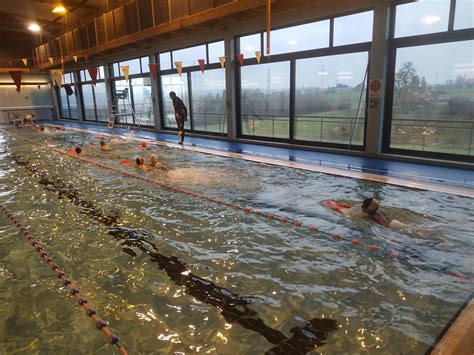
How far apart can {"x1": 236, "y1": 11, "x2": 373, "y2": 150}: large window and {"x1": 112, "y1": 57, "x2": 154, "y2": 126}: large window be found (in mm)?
5904

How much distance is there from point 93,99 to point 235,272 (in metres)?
19.1

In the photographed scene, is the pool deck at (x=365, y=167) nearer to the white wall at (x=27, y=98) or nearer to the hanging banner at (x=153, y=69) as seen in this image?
the hanging banner at (x=153, y=69)

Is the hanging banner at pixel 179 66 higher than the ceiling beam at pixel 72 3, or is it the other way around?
the ceiling beam at pixel 72 3

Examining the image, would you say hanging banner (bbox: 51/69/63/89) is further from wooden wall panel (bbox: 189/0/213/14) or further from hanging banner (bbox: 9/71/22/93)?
wooden wall panel (bbox: 189/0/213/14)

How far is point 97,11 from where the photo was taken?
14.6 meters

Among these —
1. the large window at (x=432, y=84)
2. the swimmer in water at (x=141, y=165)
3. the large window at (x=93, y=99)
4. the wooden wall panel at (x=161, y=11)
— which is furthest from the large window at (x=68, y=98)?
the large window at (x=432, y=84)

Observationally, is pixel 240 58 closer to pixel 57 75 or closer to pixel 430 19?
pixel 430 19

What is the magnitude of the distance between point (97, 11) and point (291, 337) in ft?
53.4

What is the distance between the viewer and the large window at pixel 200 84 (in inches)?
426

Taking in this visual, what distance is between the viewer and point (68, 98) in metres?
21.5

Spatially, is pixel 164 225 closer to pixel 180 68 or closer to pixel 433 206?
pixel 433 206

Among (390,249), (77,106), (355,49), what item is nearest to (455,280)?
(390,249)

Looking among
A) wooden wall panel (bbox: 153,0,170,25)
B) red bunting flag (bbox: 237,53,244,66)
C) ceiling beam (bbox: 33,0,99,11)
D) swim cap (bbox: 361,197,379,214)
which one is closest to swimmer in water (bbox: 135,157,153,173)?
red bunting flag (bbox: 237,53,244,66)

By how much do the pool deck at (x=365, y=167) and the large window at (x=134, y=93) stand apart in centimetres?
669
